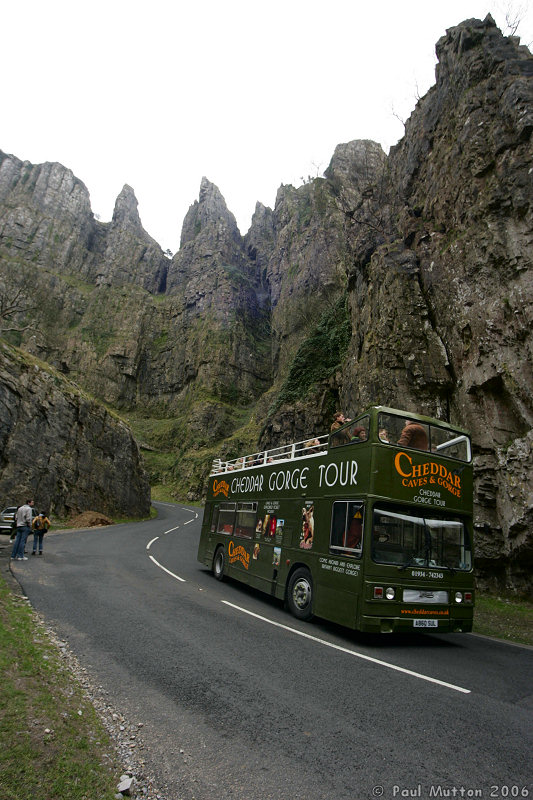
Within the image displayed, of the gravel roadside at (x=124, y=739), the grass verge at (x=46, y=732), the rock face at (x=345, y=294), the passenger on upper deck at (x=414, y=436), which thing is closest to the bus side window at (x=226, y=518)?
the passenger on upper deck at (x=414, y=436)

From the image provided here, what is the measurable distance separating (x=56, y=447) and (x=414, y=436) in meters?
27.4

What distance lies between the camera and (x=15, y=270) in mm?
83375

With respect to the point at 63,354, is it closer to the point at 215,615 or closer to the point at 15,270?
the point at 15,270

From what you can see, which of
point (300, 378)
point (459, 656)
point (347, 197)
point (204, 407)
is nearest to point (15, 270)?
point (204, 407)

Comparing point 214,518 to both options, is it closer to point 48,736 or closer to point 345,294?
point 48,736

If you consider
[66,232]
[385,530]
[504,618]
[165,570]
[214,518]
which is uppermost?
[66,232]

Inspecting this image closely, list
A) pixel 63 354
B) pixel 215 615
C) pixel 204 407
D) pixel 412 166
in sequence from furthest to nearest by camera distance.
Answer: pixel 63 354 < pixel 204 407 < pixel 412 166 < pixel 215 615

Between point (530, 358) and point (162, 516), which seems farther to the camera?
point (162, 516)

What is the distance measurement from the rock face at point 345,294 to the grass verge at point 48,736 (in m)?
12.4

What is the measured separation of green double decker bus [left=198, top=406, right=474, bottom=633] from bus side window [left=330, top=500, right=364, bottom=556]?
2cm

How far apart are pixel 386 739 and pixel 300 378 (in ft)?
112

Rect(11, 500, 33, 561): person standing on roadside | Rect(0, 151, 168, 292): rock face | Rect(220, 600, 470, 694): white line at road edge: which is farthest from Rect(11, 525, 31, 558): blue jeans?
Rect(0, 151, 168, 292): rock face

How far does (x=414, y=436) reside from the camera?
8.30 metres

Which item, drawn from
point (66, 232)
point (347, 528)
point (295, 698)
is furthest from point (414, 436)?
point (66, 232)
